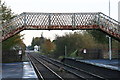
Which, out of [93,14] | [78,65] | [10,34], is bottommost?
[78,65]

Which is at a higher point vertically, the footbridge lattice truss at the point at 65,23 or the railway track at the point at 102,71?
the footbridge lattice truss at the point at 65,23

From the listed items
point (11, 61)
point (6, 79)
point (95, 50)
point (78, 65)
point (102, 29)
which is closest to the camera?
point (6, 79)

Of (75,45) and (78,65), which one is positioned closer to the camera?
(78,65)

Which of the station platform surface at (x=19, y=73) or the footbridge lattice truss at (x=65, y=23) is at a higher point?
the footbridge lattice truss at (x=65, y=23)

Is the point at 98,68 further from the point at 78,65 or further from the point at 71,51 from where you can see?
the point at 71,51

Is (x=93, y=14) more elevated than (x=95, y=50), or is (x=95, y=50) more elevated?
(x=93, y=14)

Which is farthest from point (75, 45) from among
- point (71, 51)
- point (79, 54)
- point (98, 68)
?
point (98, 68)

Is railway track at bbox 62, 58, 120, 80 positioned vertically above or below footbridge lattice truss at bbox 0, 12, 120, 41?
below

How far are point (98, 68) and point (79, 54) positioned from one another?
81.6 feet

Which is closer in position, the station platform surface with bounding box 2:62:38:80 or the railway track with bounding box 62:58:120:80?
the station platform surface with bounding box 2:62:38:80

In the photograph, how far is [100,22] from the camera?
22.5 metres

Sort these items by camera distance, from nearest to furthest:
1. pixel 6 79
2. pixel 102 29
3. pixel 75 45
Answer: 1. pixel 6 79
2. pixel 102 29
3. pixel 75 45

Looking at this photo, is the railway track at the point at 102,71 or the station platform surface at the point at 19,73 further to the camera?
the railway track at the point at 102,71

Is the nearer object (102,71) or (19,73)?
(19,73)
